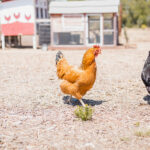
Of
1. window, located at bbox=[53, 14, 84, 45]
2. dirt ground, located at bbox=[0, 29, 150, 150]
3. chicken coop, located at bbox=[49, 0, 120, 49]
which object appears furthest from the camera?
window, located at bbox=[53, 14, 84, 45]

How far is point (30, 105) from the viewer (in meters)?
5.53

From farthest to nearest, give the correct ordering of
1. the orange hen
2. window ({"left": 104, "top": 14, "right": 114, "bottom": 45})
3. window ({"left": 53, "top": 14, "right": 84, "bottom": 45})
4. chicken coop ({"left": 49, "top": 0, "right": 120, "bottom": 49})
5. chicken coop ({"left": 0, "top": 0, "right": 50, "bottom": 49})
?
chicken coop ({"left": 0, "top": 0, "right": 50, "bottom": 49})
window ({"left": 104, "top": 14, "right": 114, "bottom": 45})
window ({"left": 53, "top": 14, "right": 84, "bottom": 45})
chicken coop ({"left": 49, "top": 0, "right": 120, "bottom": 49})
the orange hen

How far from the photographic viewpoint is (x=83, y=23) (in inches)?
706

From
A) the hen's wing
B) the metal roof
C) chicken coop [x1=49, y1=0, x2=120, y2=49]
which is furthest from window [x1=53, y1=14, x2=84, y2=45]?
the hen's wing

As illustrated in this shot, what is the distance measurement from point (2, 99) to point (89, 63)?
226cm

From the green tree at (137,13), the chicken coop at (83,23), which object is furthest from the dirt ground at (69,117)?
the green tree at (137,13)

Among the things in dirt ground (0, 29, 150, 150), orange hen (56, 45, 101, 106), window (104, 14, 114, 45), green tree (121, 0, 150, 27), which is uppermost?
green tree (121, 0, 150, 27)

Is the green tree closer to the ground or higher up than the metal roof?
higher up

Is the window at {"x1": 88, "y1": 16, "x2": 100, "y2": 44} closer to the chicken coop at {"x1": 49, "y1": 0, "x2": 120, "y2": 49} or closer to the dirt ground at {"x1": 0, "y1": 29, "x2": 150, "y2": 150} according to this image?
the chicken coop at {"x1": 49, "y1": 0, "x2": 120, "y2": 49}

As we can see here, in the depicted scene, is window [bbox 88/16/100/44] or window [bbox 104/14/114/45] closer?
window [bbox 88/16/100/44]

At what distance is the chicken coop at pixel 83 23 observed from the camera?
58.1ft

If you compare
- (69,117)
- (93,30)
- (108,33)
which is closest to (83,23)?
(93,30)

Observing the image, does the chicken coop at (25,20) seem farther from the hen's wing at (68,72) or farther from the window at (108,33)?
the hen's wing at (68,72)

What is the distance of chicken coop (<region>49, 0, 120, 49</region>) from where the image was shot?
58.1 feet
